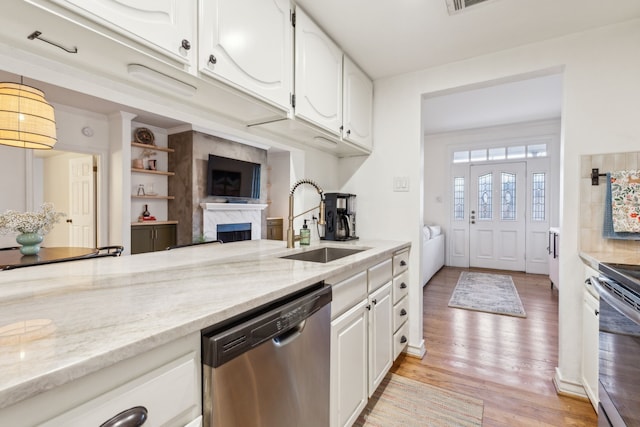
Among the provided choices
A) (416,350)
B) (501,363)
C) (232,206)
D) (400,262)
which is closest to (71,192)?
(232,206)

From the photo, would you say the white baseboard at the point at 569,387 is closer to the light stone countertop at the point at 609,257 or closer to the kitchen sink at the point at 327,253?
the light stone countertop at the point at 609,257

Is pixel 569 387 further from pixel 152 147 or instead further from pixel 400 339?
pixel 152 147

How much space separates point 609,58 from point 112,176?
538cm

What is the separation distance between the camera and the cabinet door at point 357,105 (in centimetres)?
208

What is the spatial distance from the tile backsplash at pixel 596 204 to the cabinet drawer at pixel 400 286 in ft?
3.58

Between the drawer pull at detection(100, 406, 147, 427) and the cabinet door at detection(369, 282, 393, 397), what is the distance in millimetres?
1215

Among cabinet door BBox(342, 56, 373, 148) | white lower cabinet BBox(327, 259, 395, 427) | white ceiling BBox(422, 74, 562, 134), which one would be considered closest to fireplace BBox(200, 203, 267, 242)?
cabinet door BBox(342, 56, 373, 148)

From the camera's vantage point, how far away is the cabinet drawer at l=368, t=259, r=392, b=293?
1.65 m

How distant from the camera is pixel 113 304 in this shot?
755 mm

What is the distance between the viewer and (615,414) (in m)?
1.17

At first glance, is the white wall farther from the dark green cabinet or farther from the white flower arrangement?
the dark green cabinet

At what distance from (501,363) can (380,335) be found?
3.72ft

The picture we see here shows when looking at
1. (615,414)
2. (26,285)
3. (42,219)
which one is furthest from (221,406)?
(42,219)

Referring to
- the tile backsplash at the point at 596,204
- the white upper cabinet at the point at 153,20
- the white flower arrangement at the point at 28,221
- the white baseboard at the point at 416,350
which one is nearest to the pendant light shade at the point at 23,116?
the white flower arrangement at the point at 28,221
